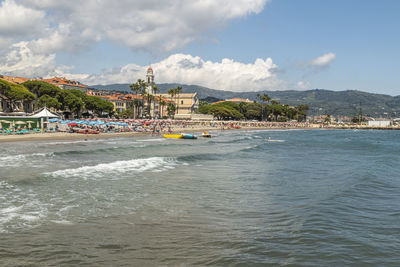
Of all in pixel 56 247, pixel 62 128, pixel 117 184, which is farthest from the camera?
pixel 62 128

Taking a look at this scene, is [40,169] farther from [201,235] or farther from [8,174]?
[201,235]

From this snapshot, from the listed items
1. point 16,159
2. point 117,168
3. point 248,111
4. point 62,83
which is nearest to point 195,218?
point 117,168

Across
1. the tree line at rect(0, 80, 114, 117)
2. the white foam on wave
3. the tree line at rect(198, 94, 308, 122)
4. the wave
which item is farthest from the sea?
the tree line at rect(198, 94, 308, 122)

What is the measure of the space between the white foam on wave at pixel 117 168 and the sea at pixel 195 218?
6.8 inches

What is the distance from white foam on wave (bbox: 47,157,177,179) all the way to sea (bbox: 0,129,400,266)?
0.17 metres

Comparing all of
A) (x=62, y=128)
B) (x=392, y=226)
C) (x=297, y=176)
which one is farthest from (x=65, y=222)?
(x=62, y=128)

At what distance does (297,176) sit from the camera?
1955cm

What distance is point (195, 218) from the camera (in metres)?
10.5

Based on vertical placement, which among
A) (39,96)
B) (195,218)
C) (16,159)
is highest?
(39,96)

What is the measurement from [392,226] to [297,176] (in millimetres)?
9690

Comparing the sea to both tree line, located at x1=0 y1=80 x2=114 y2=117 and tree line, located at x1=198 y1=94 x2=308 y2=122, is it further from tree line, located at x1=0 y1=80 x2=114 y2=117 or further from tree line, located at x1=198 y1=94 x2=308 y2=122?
tree line, located at x1=198 y1=94 x2=308 y2=122

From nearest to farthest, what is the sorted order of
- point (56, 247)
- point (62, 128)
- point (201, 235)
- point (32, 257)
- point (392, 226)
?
point (32, 257), point (56, 247), point (201, 235), point (392, 226), point (62, 128)

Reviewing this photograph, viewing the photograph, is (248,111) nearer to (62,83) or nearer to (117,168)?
(62,83)

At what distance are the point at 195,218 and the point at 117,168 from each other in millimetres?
11878
